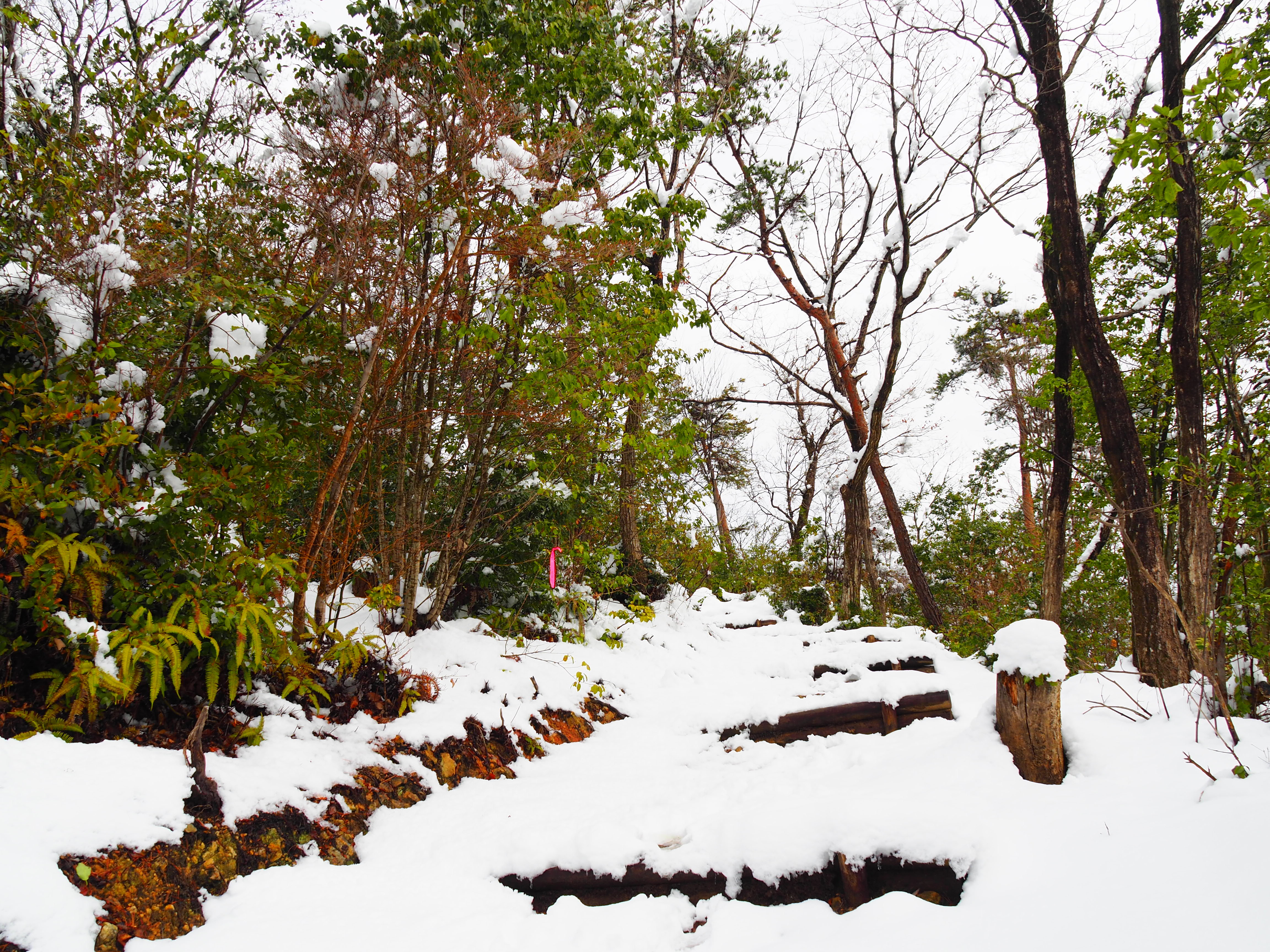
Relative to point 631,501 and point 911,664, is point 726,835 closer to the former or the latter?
point 911,664

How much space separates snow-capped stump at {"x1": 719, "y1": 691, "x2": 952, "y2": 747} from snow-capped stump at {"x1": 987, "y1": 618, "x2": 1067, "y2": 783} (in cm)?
157

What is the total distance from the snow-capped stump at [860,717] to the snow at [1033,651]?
1621 mm

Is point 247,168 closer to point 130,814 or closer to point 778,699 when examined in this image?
point 130,814

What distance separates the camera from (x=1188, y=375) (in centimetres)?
530

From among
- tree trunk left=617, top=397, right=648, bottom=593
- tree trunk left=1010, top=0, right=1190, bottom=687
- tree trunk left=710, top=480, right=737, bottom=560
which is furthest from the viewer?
tree trunk left=710, top=480, right=737, bottom=560

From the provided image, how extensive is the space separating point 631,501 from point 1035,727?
5.32m

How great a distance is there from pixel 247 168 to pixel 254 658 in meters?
3.83

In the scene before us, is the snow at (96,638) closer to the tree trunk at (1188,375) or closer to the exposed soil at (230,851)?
the exposed soil at (230,851)

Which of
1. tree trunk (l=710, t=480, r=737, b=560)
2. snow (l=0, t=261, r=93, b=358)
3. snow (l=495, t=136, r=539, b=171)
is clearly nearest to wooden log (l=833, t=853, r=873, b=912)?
snow (l=0, t=261, r=93, b=358)

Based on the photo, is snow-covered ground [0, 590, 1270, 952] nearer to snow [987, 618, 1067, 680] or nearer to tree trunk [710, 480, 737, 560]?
snow [987, 618, 1067, 680]

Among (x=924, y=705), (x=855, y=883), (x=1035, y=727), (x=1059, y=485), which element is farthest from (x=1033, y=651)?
(x=1059, y=485)

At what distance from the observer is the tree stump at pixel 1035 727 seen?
2.62m

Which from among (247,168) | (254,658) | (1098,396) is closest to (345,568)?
(254,658)

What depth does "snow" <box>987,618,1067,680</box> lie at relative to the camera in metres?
2.70
